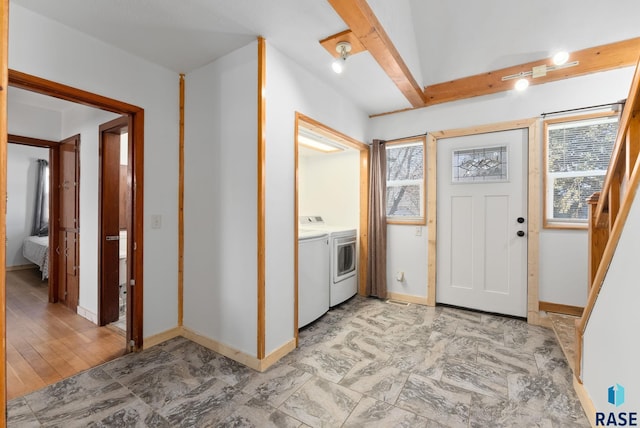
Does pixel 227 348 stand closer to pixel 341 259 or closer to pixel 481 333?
pixel 341 259

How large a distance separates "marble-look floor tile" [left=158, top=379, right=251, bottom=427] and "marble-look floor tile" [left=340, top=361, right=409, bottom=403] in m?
0.72

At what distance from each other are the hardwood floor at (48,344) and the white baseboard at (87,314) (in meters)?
0.04

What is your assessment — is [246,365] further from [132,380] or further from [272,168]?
[272,168]

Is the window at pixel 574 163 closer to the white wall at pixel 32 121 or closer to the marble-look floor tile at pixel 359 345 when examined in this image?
the marble-look floor tile at pixel 359 345

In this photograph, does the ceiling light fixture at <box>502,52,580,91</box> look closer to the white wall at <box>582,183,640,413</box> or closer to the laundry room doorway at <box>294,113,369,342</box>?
the laundry room doorway at <box>294,113,369,342</box>

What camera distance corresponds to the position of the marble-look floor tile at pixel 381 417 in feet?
5.11

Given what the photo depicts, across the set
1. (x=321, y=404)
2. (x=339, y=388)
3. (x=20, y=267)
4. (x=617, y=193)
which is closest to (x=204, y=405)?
(x=321, y=404)

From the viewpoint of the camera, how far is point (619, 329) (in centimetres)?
130

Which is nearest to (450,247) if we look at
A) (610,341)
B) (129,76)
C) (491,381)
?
(491,381)

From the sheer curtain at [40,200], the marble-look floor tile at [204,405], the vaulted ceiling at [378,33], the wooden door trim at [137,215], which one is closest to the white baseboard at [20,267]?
the sheer curtain at [40,200]

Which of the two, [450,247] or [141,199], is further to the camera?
[450,247]

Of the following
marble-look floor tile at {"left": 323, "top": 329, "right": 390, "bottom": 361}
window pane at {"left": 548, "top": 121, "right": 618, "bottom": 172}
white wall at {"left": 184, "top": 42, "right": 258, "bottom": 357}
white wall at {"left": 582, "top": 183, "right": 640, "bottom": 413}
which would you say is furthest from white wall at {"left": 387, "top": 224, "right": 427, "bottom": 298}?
white wall at {"left": 184, "top": 42, "right": 258, "bottom": 357}

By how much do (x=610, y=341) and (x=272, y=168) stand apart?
7.27 feet

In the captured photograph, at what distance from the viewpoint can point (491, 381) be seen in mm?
1935
